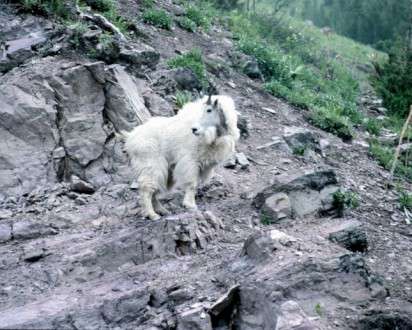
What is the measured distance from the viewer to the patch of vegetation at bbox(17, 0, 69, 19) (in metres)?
12.5

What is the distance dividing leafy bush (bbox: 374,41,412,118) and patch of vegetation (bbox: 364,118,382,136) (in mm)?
2652

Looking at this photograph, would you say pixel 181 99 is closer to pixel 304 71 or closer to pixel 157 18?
pixel 157 18

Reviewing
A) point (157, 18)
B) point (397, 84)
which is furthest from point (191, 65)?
point (397, 84)

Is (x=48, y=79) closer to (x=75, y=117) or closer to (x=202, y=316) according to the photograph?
(x=75, y=117)

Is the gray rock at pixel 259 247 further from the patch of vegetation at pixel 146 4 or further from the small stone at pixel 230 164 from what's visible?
the patch of vegetation at pixel 146 4

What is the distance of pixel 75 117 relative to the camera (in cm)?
1041

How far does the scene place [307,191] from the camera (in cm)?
932

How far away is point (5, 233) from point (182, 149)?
9.23 ft

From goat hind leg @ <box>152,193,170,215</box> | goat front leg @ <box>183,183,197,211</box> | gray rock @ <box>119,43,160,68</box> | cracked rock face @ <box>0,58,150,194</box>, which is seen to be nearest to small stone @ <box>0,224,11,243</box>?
cracked rock face @ <box>0,58,150,194</box>

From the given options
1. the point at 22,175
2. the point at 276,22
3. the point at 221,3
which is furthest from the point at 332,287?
the point at 276,22

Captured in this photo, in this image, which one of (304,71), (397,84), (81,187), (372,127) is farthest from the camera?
(397,84)

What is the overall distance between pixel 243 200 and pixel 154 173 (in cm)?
172

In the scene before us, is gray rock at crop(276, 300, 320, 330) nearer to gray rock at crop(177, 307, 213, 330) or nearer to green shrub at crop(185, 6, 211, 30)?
gray rock at crop(177, 307, 213, 330)

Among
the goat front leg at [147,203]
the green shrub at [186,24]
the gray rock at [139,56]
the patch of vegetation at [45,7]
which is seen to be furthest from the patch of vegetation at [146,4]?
the goat front leg at [147,203]
